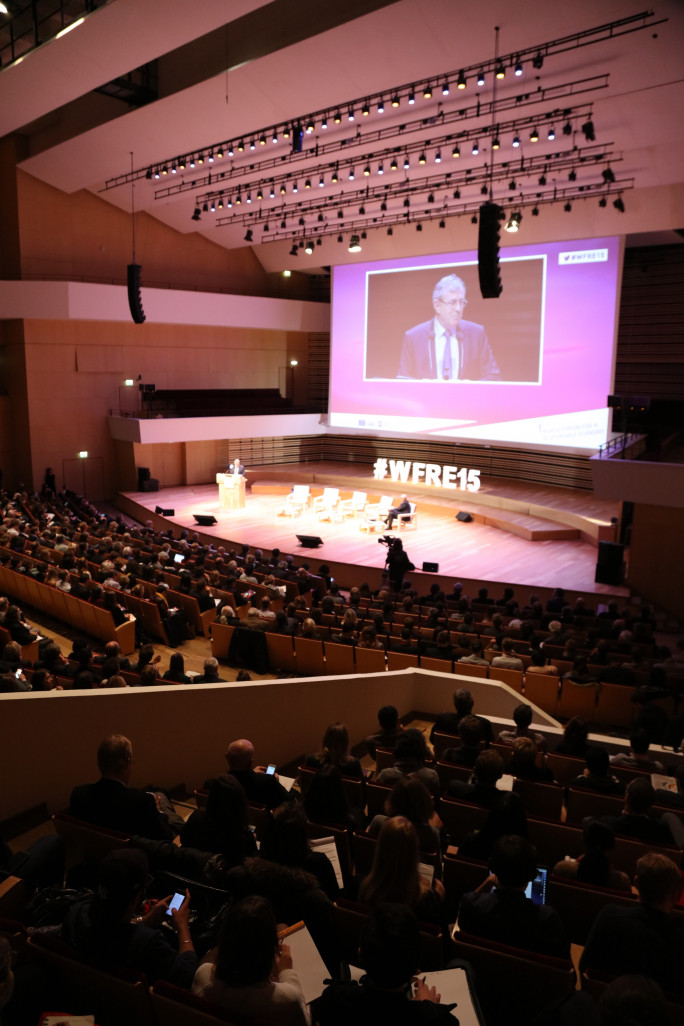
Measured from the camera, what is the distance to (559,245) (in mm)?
17141

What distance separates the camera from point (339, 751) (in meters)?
3.90

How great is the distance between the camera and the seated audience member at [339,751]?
3.87 metres

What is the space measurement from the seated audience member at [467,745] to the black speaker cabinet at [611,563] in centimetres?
892

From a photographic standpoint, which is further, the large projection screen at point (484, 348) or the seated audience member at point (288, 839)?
the large projection screen at point (484, 348)

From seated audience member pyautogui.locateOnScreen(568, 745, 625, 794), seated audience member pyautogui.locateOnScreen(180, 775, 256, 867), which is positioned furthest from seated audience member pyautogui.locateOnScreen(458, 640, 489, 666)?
seated audience member pyautogui.locateOnScreen(180, 775, 256, 867)

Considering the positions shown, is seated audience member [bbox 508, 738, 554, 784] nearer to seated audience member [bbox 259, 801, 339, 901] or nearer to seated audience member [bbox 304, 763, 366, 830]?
seated audience member [bbox 304, 763, 366, 830]

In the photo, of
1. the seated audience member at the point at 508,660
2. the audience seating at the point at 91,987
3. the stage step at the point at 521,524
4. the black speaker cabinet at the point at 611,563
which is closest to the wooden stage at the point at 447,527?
the stage step at the point at 521,524

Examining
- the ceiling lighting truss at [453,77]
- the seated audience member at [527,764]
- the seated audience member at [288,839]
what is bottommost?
the seated audience member at [527,764]

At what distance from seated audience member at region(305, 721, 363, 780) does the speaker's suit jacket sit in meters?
15.8

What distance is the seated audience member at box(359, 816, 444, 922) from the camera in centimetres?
249

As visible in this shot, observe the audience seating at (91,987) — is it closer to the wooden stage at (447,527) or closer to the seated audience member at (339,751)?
the seated audience member at (339,751)

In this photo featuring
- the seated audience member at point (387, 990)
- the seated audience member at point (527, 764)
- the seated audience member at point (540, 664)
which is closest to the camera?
the seated audience member at point (387, 990)

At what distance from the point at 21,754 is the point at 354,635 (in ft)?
14.7

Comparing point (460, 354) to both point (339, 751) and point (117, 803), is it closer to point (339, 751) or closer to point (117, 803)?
point (339, 751)
